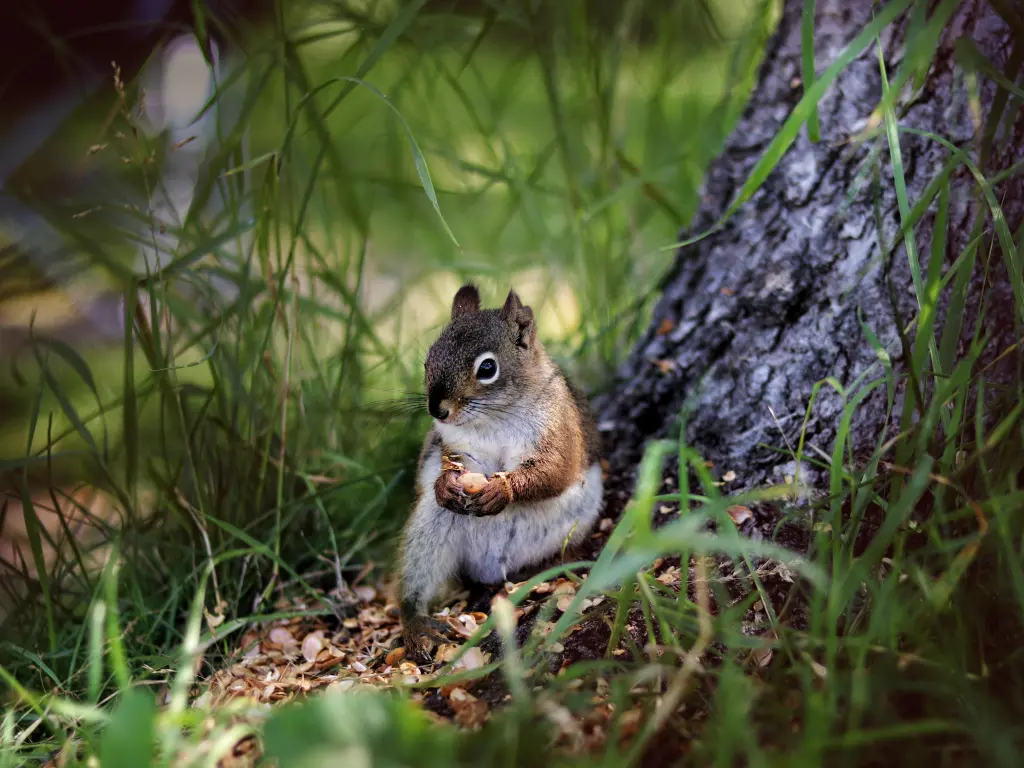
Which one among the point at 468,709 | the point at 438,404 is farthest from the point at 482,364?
the point at 468,709

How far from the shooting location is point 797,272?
2.40m

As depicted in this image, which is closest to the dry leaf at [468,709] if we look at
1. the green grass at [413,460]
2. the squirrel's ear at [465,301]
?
the green grass at [413,460]

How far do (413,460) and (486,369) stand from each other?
0.65 metres

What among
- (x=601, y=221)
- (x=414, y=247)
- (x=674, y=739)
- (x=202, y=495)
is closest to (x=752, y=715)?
(x=674, y=739)

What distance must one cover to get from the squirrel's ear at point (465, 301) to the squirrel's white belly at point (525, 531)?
2.08 feet

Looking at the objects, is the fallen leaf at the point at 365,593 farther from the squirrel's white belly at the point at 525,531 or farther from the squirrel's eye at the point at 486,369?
the squirrel's eye at the point at 486,369

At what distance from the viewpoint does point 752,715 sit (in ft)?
4.51

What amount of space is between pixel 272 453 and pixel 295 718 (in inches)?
57.1

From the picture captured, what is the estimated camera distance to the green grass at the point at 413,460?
1288 millimetres

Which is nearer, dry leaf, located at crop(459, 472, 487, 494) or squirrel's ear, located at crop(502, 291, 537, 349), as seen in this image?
dry leaf, located at crop(459, 472, 487, 494)

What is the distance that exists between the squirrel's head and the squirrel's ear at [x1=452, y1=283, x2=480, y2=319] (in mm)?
106

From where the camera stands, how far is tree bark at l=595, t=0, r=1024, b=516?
2084 millimetres

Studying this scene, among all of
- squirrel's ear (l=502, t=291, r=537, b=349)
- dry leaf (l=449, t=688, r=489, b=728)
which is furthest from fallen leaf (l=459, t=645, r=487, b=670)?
squirrel's ear (l=502, t=291, r=537, b=349)

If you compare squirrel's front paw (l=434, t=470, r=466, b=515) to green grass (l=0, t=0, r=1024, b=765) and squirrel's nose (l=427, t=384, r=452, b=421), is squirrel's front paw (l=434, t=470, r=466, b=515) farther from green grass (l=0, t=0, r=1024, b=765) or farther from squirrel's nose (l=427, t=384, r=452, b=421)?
green grass (l=0, t=0, r=1024, b=765)
